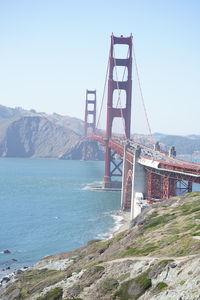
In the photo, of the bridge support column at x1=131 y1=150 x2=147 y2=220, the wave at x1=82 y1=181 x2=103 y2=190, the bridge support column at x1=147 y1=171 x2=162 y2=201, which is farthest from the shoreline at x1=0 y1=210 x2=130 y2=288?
the wave at x1=82 y1=181 x2=103 y2=190

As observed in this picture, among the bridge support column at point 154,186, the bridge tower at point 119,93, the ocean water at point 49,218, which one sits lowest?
the ocean water at point 49,218

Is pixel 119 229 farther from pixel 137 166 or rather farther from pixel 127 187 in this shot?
pixel 127 187

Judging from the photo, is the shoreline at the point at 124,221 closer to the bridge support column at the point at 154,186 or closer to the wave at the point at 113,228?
the wave at the point at 113,228

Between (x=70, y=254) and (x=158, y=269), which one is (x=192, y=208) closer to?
(x=70, y=254)

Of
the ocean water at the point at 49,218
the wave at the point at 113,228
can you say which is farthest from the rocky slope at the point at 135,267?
the wave at the point at 113,228

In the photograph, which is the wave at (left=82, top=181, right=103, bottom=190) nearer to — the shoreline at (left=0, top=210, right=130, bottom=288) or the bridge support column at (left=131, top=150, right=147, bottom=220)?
the shoreline at (left=0, top=210, right=130, bottom=288)
